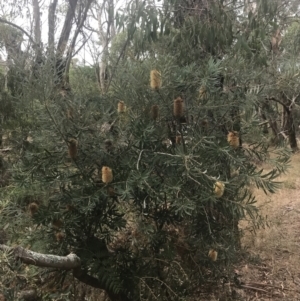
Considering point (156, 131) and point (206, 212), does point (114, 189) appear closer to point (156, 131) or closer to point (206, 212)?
point (156, 131)

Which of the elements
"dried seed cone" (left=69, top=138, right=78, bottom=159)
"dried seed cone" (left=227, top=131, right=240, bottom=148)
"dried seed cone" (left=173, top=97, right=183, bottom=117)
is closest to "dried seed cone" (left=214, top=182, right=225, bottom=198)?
"dried seed cone" (left=227, top=131, right=240, bottom=148)

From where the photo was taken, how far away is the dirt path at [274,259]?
3920 mm

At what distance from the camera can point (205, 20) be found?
347 centimetres

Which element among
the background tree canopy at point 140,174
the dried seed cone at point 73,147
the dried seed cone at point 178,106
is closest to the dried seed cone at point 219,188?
the background tree canopy at point 140,174

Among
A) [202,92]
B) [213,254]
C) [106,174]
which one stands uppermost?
[202,92]

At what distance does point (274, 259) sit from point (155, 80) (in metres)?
3.11

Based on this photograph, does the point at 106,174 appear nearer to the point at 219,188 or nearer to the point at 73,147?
the point at 73,147

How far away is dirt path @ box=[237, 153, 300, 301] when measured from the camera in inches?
154

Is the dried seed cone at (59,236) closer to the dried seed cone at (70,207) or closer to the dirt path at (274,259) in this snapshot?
the dried seed cone at (70,207)

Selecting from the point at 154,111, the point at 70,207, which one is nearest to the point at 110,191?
the point at 70,207

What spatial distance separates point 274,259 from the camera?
473 centimetres

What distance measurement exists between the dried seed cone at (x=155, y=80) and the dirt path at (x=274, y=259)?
1191mm

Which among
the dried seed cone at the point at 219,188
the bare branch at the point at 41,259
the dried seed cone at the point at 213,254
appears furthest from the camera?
the dried seed cone at the point at 213,254

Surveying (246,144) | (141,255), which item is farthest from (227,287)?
(246,144)
